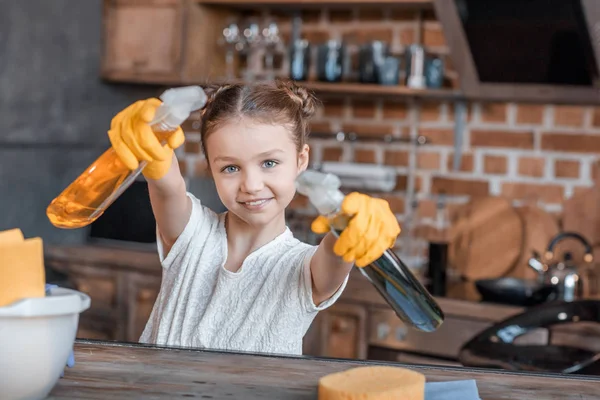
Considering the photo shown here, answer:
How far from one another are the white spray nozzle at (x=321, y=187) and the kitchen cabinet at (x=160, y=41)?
237 cm

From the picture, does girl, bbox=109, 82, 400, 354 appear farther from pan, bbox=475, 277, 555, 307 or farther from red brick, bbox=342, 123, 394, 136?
red brick, bbox=342, 123, 394, 136

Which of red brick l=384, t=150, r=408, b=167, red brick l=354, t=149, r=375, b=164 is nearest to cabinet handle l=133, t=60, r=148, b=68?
red brick l=354, t=149, r=375, b=164

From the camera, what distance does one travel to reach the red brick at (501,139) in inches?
115

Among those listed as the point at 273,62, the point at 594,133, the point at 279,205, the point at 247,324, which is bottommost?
the point at 247,324

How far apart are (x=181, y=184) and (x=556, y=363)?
1020mm

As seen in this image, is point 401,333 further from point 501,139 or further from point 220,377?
point 220,377

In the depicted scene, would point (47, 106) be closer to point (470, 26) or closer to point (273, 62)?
point (273, 62)

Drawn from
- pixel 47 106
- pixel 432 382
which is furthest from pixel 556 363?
pixel 47 106

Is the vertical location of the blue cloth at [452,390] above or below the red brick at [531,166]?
below

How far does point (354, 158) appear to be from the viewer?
3199mm

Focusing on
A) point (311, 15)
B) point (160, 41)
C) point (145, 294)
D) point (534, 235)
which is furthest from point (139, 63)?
point (534, 235)

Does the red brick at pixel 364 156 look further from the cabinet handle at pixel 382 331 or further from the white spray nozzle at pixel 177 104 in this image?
the white spray nozzle at pixel 177 104

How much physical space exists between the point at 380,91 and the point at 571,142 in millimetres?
632

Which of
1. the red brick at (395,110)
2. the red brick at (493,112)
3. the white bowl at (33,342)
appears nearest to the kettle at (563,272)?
the red brick at (493,112)
